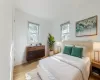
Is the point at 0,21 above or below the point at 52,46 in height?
above

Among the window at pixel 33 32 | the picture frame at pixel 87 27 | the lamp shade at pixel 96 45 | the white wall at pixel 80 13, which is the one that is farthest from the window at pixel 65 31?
Answer: the window at pixel 33 32

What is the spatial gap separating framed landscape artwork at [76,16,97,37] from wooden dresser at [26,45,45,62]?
225cm

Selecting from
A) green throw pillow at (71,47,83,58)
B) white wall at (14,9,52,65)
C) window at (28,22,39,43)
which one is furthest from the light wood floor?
window at (28,22,39,43)

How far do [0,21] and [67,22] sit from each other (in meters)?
3.69

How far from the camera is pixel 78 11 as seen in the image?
3.25 m

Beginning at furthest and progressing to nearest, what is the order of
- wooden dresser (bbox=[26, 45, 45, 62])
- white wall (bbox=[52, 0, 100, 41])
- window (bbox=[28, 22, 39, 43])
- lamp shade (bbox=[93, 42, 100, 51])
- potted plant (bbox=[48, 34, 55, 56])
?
potted plant (bbox=[48, 34, 55, 56]) < window (bbox=[28, 22, 39, 43]) < wooden dresser (bbox=[26, 45, 45, 62]) < white wall (bbox=[52, 0, 100, 41]) < lamp shade (bbox=[93, 42, 100, 51])

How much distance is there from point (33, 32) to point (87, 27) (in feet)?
9.56

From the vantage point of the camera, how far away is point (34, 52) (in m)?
3.94

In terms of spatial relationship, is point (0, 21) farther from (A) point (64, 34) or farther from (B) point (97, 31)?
(A) point (64, 34)

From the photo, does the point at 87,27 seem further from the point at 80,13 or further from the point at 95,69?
the point at 95,69

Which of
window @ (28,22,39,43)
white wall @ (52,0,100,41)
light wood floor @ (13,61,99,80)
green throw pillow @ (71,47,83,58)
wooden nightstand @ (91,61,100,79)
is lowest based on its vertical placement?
light wood floor @ (13,61,99,80)

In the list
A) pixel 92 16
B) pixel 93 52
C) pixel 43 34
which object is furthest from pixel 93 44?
pixel 43 34

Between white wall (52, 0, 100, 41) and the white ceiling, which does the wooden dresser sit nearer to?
white wall (52, 0, 100, 41)

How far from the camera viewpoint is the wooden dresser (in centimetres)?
365
